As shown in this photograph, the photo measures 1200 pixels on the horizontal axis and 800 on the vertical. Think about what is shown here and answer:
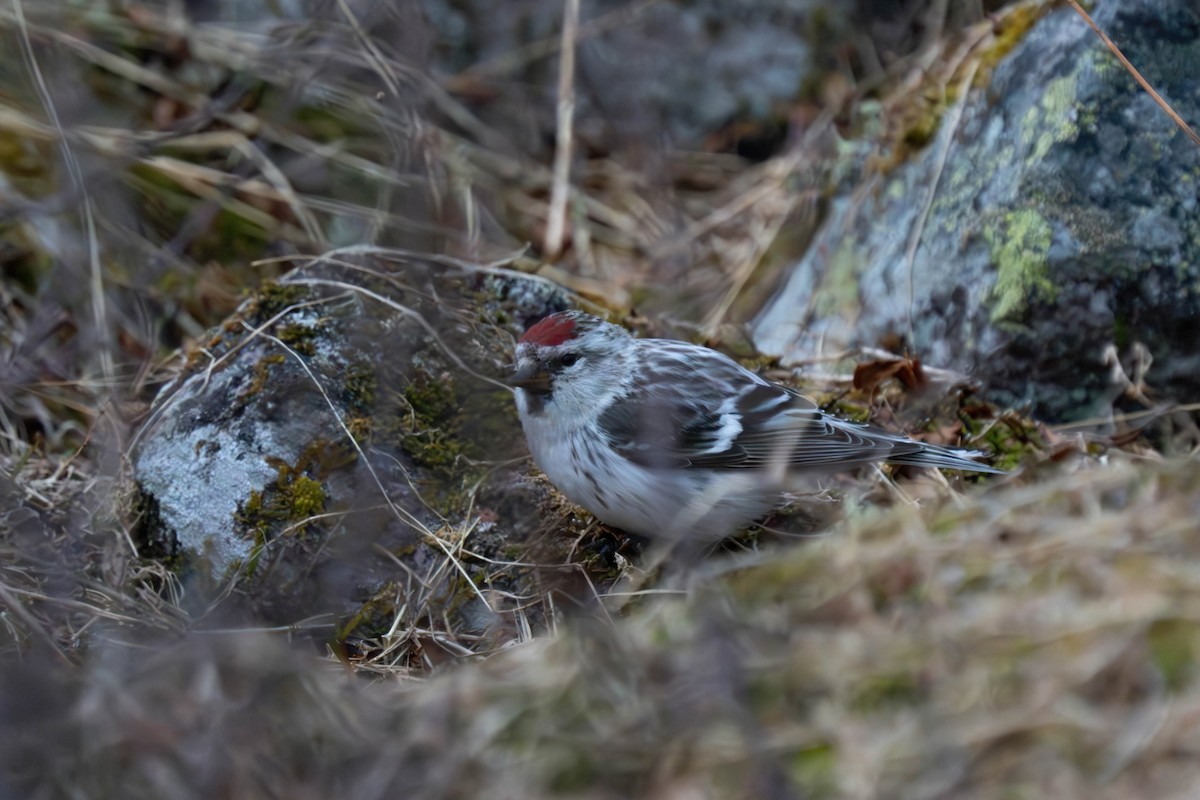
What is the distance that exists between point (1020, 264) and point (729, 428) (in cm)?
154

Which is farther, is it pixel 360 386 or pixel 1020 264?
pixel 1020 264

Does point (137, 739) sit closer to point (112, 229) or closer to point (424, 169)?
point (424, 169)

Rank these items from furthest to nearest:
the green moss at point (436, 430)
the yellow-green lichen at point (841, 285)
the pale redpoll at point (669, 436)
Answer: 1. the yellow-green lichen at point (841, 285)
2. the green moss at point (436, 430)
3. the pale redpoll at point (669, 436)

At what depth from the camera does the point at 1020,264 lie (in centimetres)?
454

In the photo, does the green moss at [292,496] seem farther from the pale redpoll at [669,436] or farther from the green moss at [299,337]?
the pale redpoll at [669,436]

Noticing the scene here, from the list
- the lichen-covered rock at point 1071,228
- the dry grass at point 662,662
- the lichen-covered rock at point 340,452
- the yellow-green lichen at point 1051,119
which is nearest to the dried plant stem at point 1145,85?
the lichen-covered rock at point 1071,228

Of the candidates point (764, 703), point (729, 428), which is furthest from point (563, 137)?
point (764, 703)

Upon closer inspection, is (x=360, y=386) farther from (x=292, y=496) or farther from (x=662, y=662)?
(x=662, y=662)

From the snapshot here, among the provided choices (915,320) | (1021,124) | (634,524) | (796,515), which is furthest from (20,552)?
(1021,124)

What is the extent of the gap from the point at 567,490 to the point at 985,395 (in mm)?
1924

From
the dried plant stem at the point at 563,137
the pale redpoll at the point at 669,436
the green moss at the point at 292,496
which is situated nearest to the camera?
the pale redpoll at the point at 669,436

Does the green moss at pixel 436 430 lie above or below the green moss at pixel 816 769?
below

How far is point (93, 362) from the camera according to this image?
15.4 ft

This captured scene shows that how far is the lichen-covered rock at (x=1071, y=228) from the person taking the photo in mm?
4418
